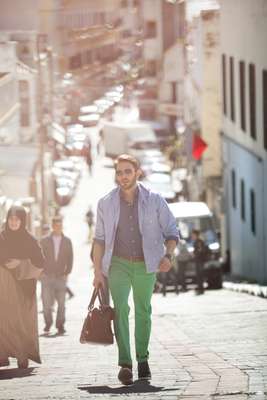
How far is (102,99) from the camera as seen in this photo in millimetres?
51906

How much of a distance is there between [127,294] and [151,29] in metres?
71.7

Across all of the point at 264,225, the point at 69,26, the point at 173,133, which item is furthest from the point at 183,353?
the point at 173,133

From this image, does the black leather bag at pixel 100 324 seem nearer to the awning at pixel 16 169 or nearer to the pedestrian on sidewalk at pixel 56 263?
the pedestrian on sidewalk at pixel 56 263

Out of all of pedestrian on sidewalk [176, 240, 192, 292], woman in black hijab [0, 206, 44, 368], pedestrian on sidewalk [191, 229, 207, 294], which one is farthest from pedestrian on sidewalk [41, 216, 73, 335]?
pedestrian on sidewalk [176, 240, 192, 292]

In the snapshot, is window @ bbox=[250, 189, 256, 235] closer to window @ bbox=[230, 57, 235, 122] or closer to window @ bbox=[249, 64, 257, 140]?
window @ bbox=[249, 64, 257, 140]

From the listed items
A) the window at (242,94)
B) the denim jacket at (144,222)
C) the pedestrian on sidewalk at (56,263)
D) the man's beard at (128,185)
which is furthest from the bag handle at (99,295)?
the window at (242,94)

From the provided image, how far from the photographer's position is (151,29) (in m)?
79.8

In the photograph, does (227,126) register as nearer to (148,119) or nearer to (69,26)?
(69,26)

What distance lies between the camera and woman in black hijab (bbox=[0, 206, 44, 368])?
33.7 feet

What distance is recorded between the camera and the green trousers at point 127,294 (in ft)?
28.9

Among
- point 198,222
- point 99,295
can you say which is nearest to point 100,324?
point 99,295

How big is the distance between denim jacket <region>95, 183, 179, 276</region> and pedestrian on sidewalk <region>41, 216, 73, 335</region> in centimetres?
622

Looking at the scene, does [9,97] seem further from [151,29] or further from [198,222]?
[151,29]

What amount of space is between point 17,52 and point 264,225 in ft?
66.0
